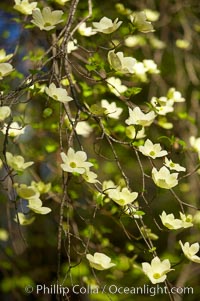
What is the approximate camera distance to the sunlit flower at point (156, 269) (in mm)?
865

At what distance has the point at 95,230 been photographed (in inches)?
55.4

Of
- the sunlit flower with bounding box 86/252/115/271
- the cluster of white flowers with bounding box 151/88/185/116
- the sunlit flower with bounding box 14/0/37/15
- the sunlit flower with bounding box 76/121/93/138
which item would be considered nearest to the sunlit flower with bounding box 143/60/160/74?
the cluster of white flowers with bounding box 151/88/185/116

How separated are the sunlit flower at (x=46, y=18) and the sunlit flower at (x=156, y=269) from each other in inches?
18.4

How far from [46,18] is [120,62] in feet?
0.56

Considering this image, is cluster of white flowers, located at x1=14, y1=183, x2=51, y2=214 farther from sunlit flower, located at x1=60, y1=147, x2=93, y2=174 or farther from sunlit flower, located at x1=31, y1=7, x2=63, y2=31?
sunlit flower, located at x1=31, y1=7, x2=63, y2=31

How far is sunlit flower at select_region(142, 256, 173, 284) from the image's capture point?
0.87 meters

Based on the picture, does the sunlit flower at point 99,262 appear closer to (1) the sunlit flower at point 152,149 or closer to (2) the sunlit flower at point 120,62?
(1) the sunlit flower at point 152,149

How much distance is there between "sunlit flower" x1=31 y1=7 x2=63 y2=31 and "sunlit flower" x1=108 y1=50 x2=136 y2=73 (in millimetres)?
131

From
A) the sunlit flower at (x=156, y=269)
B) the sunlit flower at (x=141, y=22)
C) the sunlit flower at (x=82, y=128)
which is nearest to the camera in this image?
the sunlit flower at (x=156, y=269)

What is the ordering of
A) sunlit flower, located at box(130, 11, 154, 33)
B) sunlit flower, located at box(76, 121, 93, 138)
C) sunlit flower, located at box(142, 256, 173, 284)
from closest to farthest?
sunlit flower, located at box(142, 256, 173, 284)
sunlit flower, located at box(130, 11, 154, 33)
sunlit flower, located at box(76, 121, 93, 138)

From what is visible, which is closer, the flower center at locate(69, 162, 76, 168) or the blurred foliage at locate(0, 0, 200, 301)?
the flower center at locate(69, 162, 76, 168)

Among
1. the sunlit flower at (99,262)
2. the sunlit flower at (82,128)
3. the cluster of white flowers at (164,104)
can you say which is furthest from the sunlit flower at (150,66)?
the sunlit flower at (99,262)

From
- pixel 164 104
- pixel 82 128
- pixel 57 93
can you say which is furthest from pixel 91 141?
pixel 57 93

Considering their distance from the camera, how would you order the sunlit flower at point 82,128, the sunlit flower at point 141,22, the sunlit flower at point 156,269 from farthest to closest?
the sunlit flower at point 82,128
the sunlit flower at point 141,22
the sunlit flower at point 156,269
